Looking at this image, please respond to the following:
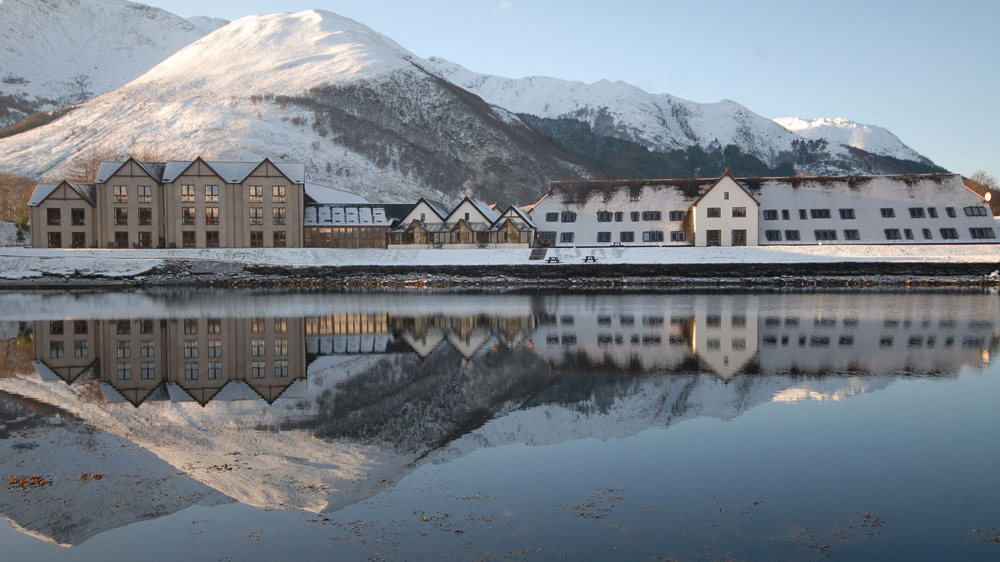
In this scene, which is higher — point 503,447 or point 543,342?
point 543,342

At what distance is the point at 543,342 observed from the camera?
2461cm

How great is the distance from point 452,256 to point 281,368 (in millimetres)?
50239

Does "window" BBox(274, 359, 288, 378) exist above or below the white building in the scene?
below

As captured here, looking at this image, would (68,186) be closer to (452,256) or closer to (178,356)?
(452,256)

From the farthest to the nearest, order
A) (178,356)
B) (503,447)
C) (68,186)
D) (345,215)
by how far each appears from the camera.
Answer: (345,215) < (68,186) < (178,356) < (503,447)

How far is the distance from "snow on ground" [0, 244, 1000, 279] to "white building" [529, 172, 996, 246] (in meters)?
6.15

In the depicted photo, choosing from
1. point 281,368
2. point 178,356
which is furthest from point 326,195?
point 281,368

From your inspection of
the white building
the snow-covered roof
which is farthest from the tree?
the snow-covered roof

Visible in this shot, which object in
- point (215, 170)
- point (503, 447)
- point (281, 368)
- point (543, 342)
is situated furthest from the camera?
point (215, 170)

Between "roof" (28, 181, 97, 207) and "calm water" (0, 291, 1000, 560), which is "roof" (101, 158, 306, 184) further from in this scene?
"calm water" (0, 291, 1000, 560)

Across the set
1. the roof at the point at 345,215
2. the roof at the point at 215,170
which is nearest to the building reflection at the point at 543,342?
the roof at the point at 345,215

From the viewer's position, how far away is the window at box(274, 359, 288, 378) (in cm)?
1884

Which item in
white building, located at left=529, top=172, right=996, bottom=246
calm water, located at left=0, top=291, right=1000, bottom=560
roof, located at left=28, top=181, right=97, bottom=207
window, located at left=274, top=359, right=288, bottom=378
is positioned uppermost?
roof, located at left=28, top=181, right=97, bottom=207

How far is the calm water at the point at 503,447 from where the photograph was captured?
28.3 feet
